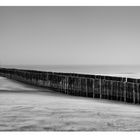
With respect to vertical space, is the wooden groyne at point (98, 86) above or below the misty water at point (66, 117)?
above

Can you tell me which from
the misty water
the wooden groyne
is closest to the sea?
the misty water

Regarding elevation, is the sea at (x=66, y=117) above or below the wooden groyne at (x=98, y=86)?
below

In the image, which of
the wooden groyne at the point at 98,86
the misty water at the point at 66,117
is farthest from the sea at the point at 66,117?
the wooden groyne at the point at 98,86

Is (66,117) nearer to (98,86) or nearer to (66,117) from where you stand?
(66,117)

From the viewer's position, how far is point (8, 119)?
6207 millimetres

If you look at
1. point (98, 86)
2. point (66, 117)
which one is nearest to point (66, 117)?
point (66, 117)

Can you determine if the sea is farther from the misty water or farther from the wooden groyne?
the wooden groyne

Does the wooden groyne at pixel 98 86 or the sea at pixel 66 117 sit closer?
the sea at pixel 66 117

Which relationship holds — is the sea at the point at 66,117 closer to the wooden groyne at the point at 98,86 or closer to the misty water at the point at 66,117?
the misty water at the point at 66,117

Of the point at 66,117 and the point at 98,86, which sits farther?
the point at 98,86

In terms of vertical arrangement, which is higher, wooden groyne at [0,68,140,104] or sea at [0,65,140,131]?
wooden groyne at [0,68,140,104]
